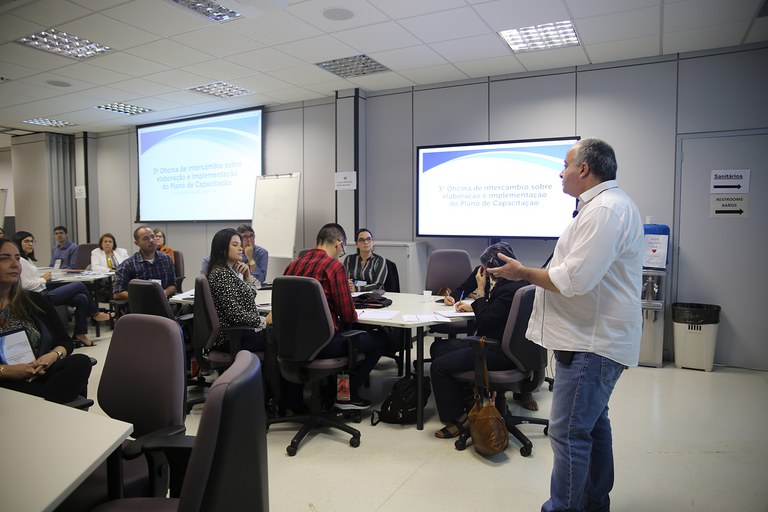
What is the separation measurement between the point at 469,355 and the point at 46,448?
7.31ft

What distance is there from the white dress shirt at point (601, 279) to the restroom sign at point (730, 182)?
11.9ft

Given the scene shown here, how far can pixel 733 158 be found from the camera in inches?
185

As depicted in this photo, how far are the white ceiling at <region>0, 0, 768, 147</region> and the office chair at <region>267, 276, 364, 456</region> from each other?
2187 mm

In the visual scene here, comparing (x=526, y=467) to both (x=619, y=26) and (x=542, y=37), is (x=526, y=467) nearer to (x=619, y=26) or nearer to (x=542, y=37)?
(x=619, y=26)

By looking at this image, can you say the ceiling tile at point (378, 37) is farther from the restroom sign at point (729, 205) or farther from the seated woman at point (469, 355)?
the restroom sign at point (729, 205)

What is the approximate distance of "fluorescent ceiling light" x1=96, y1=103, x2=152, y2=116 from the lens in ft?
24.0

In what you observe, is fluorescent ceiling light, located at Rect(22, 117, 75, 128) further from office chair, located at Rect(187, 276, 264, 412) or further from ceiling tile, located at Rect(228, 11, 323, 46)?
office chair, located at Rect(187, 276, 264, 412)

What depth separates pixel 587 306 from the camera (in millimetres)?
1928

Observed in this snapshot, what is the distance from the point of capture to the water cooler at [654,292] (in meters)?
4.71

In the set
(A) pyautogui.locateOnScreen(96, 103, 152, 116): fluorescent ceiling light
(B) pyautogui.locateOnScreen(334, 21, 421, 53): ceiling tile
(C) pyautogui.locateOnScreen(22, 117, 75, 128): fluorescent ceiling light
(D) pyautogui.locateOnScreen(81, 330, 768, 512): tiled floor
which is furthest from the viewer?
(C) pyautogui.locateOnScreen(22, 117, 75, 128): fluorescent ceiling light

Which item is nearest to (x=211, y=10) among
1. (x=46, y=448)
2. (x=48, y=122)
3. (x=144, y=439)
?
(x=144, y=439)

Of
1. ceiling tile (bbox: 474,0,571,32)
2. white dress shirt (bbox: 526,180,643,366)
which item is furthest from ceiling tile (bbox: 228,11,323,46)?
white dress shirt (bbox: 526,180,643,366)

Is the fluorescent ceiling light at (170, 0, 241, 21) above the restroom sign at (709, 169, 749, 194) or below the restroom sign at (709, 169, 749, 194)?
above

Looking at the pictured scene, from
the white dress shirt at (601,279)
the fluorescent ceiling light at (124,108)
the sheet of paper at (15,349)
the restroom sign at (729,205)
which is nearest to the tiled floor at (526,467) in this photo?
the white dress shirt at (601,279)
